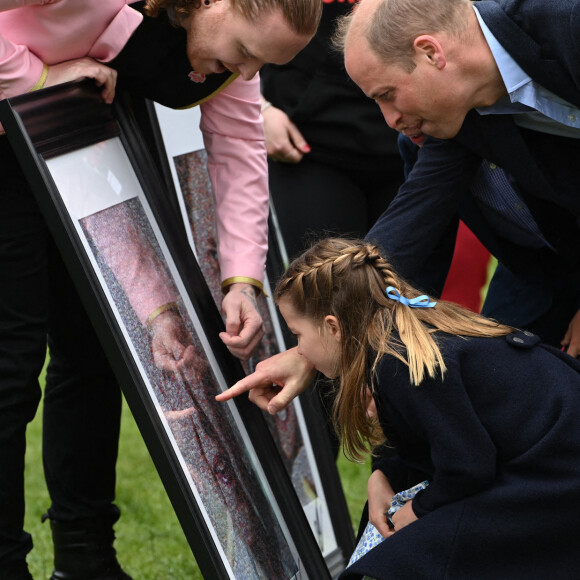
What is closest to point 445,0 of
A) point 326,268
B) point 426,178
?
point 426,178

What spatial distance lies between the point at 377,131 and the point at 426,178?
442 millimetres

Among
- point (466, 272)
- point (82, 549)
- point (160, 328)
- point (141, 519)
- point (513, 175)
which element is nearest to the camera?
point (160, 328)

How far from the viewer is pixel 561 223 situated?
7.59ft

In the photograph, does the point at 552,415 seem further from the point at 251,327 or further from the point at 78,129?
the point at 78,129

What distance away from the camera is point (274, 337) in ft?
9.10

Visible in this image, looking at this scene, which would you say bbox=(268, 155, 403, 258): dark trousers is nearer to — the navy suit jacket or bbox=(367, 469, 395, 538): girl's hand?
the navy suit jacket

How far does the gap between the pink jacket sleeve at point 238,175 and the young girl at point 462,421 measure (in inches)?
13.0

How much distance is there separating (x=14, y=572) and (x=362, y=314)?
869 millimetres

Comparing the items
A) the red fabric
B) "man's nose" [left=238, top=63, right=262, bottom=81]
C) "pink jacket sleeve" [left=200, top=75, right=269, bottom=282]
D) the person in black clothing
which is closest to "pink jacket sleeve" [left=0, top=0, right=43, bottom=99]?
"man's nose" [left=238, top=63, right=262, bottom=81]

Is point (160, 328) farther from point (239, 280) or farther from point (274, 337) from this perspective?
point (274, 337)

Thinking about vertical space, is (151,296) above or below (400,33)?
below

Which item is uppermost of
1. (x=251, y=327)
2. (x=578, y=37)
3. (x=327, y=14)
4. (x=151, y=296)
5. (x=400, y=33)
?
(x=327, y=14)

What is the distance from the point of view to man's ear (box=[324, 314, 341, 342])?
1981 mm

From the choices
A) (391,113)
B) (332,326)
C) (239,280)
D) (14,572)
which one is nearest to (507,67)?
(391,113)
